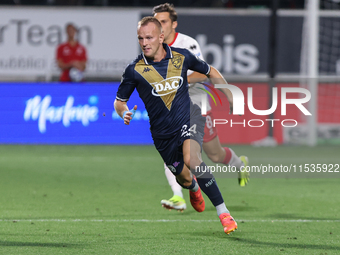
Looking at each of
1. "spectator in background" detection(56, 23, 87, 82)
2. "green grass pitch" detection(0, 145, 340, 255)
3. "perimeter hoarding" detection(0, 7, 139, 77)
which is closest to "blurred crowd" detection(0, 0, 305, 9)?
"perimeter hoarding" detection(0, 7, 139, 77)

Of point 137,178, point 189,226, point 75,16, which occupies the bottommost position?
point 137,178

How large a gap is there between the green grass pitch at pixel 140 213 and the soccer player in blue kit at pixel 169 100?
513mm

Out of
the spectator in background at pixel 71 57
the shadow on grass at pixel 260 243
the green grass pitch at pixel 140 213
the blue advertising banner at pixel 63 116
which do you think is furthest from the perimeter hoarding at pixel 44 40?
the shadow on grass at pixel 260 243

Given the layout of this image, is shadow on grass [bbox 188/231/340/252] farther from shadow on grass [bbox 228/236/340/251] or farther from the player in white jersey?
the player in white jersey

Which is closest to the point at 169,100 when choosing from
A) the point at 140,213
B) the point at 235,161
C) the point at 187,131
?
the point at 187,131

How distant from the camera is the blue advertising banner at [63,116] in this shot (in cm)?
1227

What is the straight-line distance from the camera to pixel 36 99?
484 inches

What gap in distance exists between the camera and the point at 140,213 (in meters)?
5.88

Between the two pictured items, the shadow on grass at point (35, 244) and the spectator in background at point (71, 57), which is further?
the spectator in background at point (71, 57)

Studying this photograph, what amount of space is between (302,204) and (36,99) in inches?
285

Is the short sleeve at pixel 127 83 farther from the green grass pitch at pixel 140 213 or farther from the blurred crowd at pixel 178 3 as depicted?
the blurred crowd at pixel 178 3

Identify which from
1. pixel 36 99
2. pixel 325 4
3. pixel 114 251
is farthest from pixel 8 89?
pixel 114 251

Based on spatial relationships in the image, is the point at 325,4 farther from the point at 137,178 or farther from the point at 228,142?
the point at 137,178

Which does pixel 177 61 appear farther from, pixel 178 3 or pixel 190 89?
pixel 178 3
